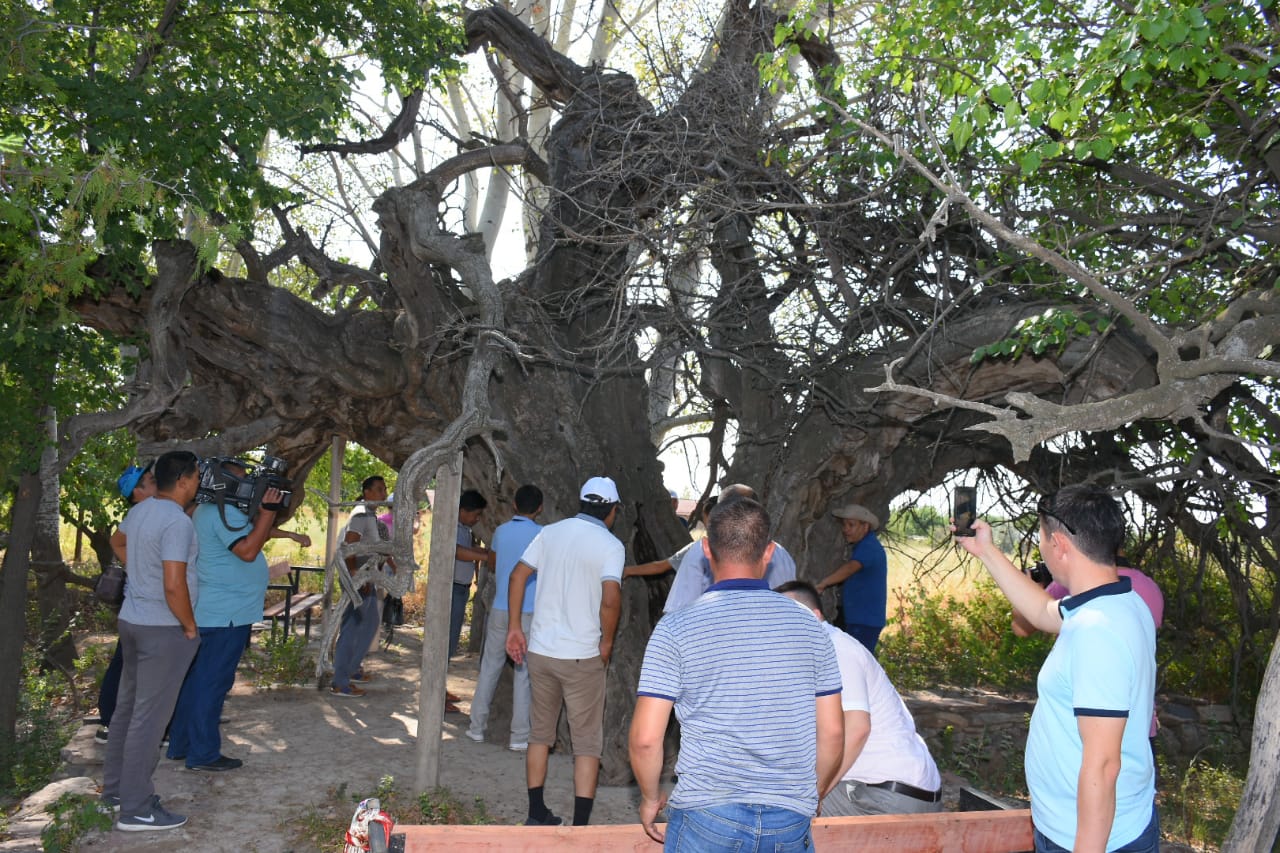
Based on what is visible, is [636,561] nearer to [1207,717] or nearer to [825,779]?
[825,779]

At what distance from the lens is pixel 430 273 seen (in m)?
7.75

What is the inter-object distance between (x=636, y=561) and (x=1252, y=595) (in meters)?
5.84

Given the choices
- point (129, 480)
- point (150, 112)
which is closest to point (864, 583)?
point (129, 480)

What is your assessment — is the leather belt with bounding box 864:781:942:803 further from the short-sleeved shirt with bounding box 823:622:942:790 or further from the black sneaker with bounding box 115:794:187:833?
the black sneaker with bounding box 115:794:187:833

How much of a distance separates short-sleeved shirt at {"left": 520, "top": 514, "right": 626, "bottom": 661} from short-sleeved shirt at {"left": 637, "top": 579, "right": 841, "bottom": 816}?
7.47 ft

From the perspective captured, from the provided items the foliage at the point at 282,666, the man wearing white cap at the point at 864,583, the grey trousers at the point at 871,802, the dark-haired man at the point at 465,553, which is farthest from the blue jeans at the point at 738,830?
the foliage at the point at 282,666

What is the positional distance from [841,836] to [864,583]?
12.5ft

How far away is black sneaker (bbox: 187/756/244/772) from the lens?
6098 mm

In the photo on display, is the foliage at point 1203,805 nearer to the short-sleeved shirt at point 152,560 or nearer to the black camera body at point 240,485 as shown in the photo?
the black camera body at point 240,485

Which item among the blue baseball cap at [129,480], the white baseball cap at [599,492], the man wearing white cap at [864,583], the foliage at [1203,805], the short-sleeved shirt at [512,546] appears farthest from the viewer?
the foliage at [1203,805]

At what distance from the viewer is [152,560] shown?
16.6ft

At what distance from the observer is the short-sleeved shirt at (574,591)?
513 cm

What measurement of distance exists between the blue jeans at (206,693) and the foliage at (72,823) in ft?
3.31

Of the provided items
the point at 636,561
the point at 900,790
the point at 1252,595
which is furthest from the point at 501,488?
the point at 1252,595
